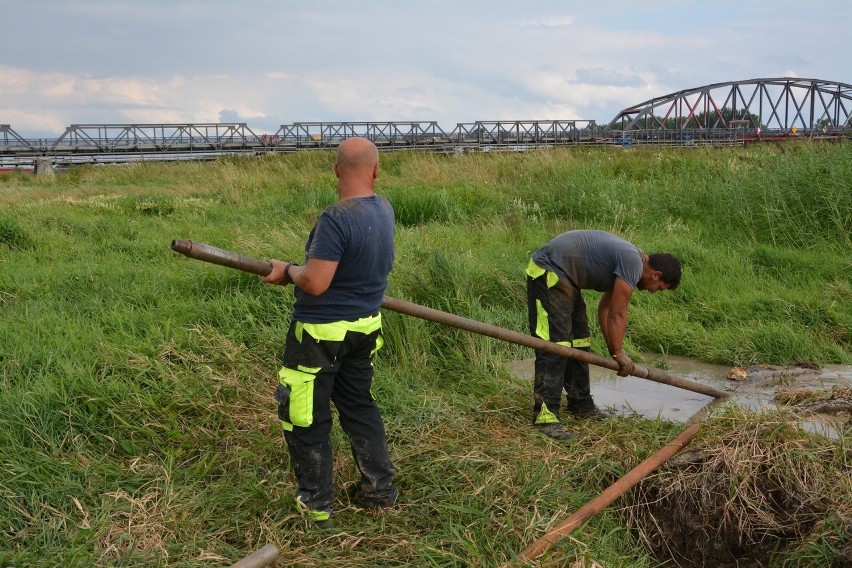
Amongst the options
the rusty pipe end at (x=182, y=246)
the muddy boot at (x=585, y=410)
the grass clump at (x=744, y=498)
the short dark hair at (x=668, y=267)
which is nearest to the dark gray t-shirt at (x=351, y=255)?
the rusty pipe end at (x=182, y=246)

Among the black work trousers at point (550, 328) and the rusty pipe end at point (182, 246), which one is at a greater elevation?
the rusty pipe end at point (182, 246)

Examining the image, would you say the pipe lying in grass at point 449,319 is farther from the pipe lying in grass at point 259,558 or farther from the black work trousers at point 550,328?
the pipe lying in grass at point 259,558

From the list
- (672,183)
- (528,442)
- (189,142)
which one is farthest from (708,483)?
(189,142)

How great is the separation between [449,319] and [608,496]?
103cm

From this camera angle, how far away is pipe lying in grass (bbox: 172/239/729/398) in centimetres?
276

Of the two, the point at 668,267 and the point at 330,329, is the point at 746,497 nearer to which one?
the point at 668,267

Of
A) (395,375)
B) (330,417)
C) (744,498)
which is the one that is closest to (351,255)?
(330,417)

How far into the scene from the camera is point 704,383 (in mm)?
5367

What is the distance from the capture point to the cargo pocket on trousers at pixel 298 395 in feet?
10.3

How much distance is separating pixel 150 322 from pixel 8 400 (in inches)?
56.3

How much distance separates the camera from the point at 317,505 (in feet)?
Answer: 10.9

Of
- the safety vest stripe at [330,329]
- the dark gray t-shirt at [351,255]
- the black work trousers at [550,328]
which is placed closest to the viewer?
the dark gray t-shirt at [351,255]

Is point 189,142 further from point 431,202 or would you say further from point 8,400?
point 8,400

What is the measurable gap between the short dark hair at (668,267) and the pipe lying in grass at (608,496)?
31.8 inches
